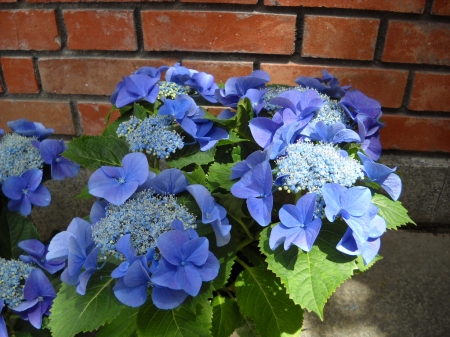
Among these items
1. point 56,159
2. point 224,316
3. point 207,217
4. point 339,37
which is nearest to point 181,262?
point 207,217

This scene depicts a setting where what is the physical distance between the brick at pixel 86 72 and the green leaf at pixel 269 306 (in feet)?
2.75

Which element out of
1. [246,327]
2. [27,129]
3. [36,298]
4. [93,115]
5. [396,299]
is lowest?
[396,299]

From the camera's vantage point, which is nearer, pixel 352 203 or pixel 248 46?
pixel 352 203

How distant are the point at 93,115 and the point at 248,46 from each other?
0.62m

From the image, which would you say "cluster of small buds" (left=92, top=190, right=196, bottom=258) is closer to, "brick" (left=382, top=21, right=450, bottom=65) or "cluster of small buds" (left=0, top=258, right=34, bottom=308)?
"cluster of small buds" (left=0, top=258, right=34, bottom=308)

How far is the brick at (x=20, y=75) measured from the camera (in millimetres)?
1460

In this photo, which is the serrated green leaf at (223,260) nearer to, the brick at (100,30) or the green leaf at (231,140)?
the green leaf at (231,140)

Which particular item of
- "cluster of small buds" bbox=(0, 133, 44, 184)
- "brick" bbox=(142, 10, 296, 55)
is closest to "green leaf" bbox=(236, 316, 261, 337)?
"cluster of small buds" bbox=(0, 133, 44, 184)

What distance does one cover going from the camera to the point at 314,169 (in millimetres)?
719

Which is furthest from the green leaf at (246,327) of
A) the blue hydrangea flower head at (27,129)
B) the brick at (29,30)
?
the brick at (29,30)

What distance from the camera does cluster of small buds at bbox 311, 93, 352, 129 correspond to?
2.93ft

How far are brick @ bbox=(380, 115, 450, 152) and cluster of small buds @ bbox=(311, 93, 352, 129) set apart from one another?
22.8 inches

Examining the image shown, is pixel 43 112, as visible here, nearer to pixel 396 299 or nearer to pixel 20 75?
pixel 20 75

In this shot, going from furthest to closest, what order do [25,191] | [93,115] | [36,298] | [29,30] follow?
[93,115]
[29,30]
[25,191]
[36,298]
